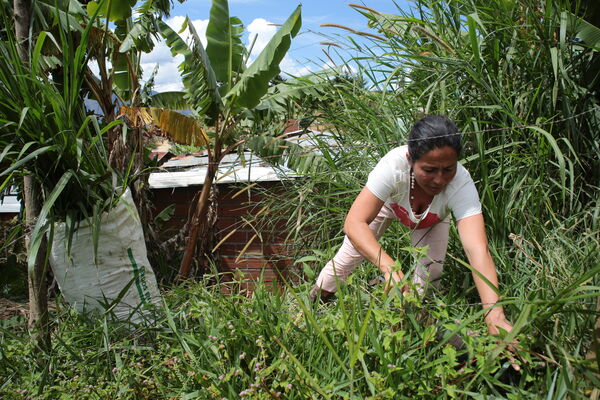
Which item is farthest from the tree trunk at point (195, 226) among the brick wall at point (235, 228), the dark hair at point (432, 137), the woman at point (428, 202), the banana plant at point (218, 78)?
the dark hair at point (432, 137)

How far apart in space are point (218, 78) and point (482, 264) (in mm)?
4176

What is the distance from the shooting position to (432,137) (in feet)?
8.21

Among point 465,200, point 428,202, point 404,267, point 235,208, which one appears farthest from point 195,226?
point 465,200

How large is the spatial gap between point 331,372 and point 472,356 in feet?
1.88

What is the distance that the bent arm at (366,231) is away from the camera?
8.23ft

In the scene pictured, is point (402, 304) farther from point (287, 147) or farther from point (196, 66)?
point (196, 66)

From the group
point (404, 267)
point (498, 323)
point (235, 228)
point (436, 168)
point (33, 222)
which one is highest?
point (436, 168)

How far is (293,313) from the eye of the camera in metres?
2.91

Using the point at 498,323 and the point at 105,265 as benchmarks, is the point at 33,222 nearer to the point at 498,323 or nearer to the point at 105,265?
the point at 105,265

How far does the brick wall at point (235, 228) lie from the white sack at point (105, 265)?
72.1 inches

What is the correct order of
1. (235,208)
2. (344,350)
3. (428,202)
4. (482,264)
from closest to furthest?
1. (344,350)
2. (482,264)
3. (428,202)
4. (235,208)

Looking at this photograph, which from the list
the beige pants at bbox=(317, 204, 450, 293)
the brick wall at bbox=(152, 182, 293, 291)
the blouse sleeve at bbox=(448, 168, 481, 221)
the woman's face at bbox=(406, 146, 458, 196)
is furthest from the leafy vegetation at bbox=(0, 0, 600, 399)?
the brick wall at bbox=(152, 182, 293, 291)

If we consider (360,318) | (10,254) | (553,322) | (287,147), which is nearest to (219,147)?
(287,147)

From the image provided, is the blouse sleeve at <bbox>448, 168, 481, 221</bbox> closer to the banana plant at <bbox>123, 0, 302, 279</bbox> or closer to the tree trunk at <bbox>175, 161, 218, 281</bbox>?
the banana plant at <bbox>123, 0, 302, 279</bbox>
